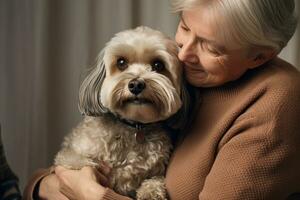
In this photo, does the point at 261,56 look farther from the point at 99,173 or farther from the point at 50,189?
the point at 50,189

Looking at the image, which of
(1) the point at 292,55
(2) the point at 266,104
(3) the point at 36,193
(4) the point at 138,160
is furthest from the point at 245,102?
(1) the point at 292,55

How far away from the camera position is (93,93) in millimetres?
1563

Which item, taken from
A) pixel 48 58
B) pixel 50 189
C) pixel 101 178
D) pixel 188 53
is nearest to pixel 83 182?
pixel 101 178

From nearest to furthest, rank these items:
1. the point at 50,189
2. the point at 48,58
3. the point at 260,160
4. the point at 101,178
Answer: the point at 260,160 → the point at 101,178 → the point at 50,189 → the point at 48,58

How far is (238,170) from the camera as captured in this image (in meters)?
1.33

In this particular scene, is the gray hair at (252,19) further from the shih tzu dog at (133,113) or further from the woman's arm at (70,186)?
the woman's arm at (70,186)

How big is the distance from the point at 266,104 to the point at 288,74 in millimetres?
132

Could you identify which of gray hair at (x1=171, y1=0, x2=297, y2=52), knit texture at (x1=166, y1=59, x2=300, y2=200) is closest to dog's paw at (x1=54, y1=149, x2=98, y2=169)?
knit texture at (x1=166, y1=59, x2=300, y2=200)

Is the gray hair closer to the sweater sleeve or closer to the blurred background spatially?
the sweater sleeve

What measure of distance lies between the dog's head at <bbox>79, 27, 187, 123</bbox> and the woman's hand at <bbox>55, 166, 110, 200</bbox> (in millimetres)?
184

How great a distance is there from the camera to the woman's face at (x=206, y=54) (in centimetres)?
140

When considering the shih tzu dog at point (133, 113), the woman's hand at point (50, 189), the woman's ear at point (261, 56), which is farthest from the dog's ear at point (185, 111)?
the woman's hand at point (50, 189)

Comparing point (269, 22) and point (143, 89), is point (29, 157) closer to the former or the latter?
point (143, 89)

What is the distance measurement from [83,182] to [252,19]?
0.67 m
